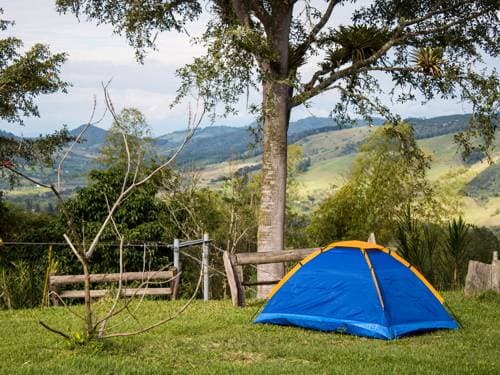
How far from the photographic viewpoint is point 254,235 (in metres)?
36.8

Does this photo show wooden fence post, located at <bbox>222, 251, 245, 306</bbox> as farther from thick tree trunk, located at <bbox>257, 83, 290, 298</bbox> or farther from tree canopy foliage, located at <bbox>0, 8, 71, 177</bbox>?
tree canopy foliage, located at <bbox>0, 8, 71, 177</bbox>

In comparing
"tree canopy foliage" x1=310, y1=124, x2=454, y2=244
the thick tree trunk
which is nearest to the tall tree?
the thick tree trunk

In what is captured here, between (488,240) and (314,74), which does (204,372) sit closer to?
(314,74)

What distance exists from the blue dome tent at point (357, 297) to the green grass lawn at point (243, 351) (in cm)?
23

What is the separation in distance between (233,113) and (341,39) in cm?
350

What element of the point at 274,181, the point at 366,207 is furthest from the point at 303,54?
the point at 366,207

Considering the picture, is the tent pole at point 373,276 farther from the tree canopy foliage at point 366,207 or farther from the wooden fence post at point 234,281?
the tree canopy foliage at point 366,207

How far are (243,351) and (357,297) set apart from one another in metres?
2.38

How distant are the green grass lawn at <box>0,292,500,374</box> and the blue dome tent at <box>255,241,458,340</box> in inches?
9.0

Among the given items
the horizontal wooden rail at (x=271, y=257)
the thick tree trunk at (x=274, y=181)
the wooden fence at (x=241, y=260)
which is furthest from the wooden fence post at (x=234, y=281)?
the thick tree trunk at (x=274, y=181)

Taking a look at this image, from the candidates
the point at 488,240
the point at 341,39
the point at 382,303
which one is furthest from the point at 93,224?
the point at 488,240

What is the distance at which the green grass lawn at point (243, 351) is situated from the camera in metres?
7.97

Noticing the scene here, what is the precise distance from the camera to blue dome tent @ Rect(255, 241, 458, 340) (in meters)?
10.6

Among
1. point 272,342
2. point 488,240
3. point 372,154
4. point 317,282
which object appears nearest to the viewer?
point 272,342
